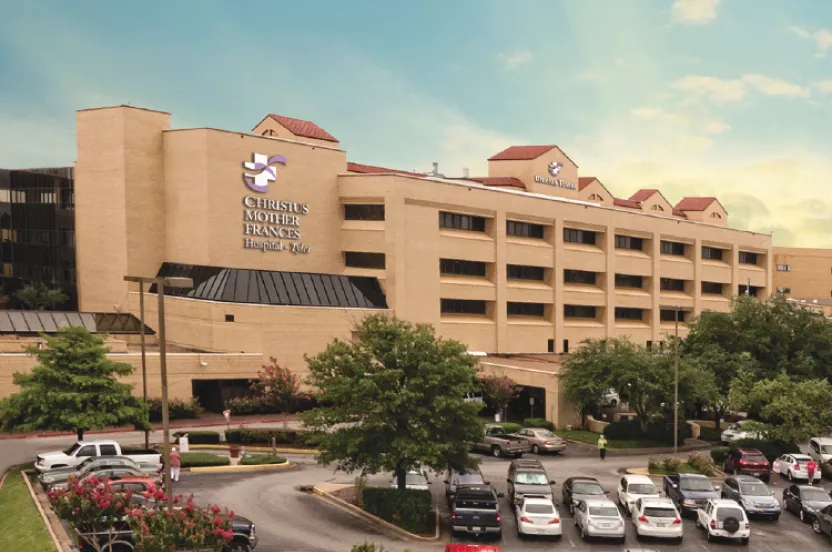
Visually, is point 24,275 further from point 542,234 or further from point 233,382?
point 542,234

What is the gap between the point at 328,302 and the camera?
73.3 meters

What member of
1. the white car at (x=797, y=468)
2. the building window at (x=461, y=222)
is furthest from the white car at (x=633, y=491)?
the building window at (x=461, y=222)

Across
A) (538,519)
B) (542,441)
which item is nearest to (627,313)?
(542,441)

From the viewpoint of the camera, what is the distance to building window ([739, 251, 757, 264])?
382ft

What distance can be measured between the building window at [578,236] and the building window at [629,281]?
5686 mm

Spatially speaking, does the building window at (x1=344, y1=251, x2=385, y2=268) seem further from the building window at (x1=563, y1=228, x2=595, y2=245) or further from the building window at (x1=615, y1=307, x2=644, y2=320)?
the building window at (x1=615, y1=307, x2=644, y2=320)

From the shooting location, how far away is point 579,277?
94062 millimetres

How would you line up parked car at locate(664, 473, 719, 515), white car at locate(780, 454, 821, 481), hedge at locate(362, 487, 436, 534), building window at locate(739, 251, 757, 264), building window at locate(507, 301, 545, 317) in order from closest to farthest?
hedge at locate(362, 487, 436, 534)
parked car at locate(664, 473, 719, 515)
white car at locate(780, 454, 821, 481)
building window at locate(507, 301, 545, 317)
building window at locate(739, 251, 757, 264)

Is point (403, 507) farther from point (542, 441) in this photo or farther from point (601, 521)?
point (542, 441)

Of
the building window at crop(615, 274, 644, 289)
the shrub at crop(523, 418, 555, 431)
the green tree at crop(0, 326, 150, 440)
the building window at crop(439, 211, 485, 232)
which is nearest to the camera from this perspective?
the green tree at crop(0, 326, 150, 440)

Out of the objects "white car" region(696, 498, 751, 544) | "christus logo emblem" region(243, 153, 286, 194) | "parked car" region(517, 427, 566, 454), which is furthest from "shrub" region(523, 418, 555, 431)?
"white car" region(696, 498, 751, 544)

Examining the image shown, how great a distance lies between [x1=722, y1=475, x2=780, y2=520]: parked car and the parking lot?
1.78 ft

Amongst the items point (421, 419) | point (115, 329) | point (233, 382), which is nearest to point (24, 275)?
point (115, 329)

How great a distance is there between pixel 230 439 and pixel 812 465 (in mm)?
32555
